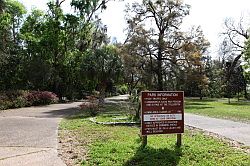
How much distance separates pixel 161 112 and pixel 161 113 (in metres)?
0.02

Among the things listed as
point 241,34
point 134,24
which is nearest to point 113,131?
point 134,24

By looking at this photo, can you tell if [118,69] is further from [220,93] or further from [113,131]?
[220,93]

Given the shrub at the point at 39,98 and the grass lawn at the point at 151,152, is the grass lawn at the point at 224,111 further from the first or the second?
the shrub at the point at 39,98

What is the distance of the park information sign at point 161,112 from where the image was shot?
780cm

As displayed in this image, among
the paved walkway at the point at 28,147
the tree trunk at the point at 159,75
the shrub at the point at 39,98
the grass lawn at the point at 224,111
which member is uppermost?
the tree trunk at the point at 159,75

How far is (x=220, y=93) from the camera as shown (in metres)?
58.1

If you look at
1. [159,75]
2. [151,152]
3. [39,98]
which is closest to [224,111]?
[39,98]

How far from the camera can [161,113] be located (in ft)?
26.0

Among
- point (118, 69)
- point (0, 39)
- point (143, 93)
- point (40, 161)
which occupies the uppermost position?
point (0, 39)

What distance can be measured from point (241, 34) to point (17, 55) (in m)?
31.4

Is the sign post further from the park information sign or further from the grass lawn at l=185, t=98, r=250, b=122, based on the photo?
the grass lawn at l=185, t=98, r=250, b=122

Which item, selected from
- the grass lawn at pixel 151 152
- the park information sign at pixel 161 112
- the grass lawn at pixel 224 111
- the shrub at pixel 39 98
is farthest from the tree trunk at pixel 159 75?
the park information sign at pixel 161 112

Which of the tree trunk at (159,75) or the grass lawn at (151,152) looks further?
the tree trunk at (159,75)

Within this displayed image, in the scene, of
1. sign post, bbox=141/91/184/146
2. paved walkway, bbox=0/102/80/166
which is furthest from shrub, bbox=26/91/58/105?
sign post, bbox=141/91/184/146
